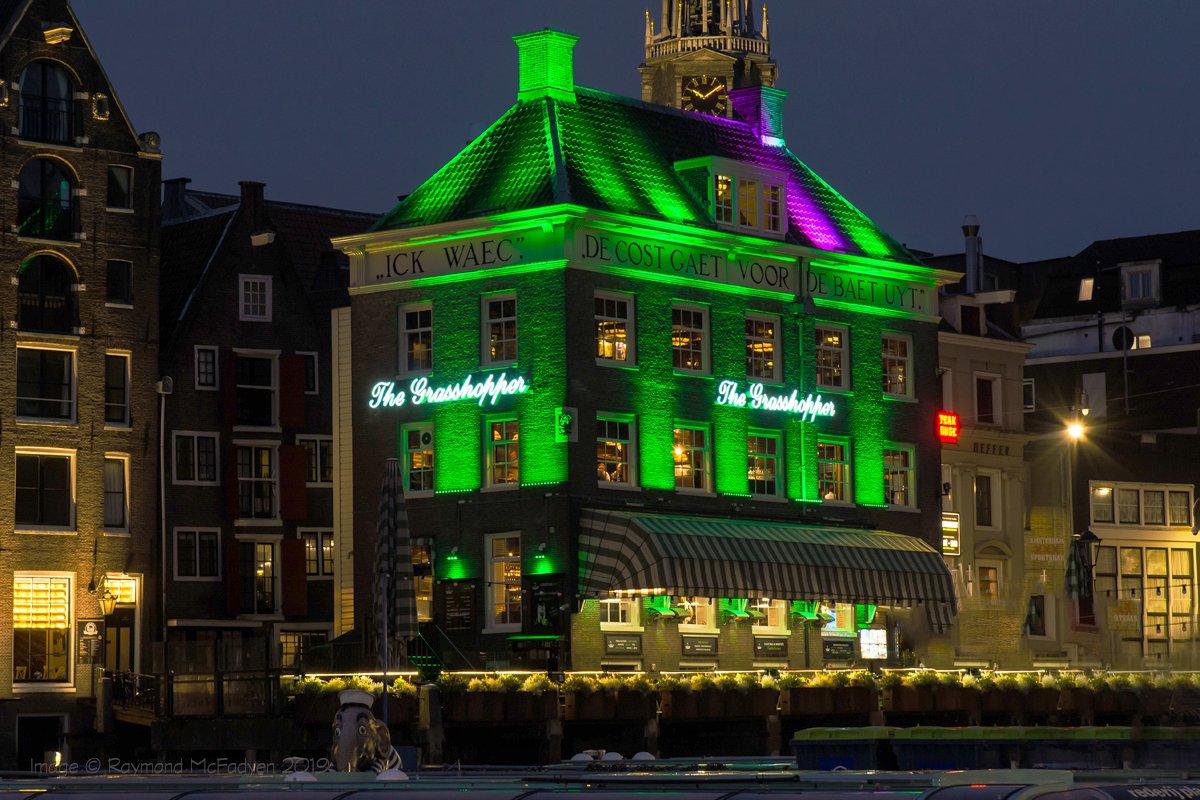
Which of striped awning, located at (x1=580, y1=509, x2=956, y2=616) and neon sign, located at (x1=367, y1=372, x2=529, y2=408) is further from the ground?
neon sign, located at (x1=367, y1=372, x2=529, y2=408)

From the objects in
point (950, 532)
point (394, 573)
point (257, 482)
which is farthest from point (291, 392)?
point (950, 532)

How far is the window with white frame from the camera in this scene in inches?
2699

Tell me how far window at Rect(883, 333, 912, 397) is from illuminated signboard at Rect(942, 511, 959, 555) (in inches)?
277

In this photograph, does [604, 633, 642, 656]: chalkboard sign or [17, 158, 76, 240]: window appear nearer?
[604, 633, 642, 656]: chalkboard sign

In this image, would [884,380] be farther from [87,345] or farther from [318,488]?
[87,345]

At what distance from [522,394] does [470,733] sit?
998cm

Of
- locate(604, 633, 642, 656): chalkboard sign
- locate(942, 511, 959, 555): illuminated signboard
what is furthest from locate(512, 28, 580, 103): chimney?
locate(942, 511, 959, 555): illuminated signboard

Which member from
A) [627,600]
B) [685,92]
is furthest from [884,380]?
[685,92]

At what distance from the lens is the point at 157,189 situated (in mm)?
66438

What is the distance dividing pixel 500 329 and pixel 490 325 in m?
0.29

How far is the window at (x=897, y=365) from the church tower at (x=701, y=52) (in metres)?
95.5

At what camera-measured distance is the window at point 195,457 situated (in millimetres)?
67688

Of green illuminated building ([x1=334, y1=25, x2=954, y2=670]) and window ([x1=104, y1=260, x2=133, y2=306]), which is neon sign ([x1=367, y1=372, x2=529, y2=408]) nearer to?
green illuminated building ([x1=334, y1=25, x2=954, y2=670])

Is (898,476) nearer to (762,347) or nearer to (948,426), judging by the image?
(948,426)
